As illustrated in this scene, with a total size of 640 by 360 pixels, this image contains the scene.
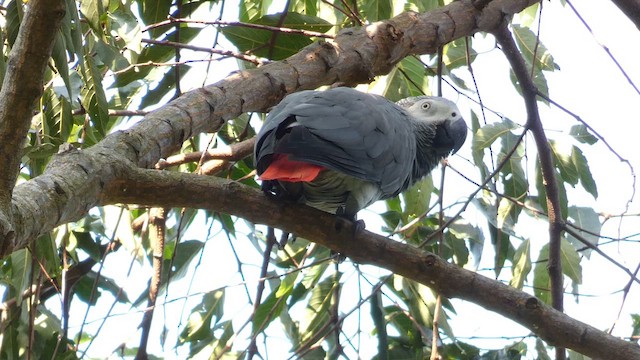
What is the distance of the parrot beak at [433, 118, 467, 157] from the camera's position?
9.29 ft

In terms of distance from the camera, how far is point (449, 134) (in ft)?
9.30

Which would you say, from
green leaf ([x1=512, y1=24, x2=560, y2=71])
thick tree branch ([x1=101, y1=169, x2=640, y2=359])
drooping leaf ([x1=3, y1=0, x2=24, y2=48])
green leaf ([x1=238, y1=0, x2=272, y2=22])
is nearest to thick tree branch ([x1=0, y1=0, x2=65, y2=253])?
drooping leaf ([x1=3, y1=0, x2=24, y2=48])

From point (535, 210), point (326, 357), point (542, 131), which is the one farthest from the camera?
point (326, 357)

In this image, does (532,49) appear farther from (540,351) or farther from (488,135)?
(540,351)

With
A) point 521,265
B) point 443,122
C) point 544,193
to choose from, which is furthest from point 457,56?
point 521,265

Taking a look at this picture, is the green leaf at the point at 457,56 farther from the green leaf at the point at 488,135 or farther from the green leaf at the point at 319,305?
the green leaf at the point at 319,305

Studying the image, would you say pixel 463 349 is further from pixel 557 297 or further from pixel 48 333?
pixel 48 333

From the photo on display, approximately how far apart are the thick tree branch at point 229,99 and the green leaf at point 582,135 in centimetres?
53

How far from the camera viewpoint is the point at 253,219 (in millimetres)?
2033

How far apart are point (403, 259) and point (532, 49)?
1577mm

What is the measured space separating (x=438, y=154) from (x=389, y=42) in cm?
52

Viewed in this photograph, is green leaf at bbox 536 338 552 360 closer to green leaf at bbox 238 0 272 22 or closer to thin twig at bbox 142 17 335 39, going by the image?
thin twig at bbox 142 17 335 39

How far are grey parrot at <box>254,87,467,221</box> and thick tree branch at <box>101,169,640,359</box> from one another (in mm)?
141

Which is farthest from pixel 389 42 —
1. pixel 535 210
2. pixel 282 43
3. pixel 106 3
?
A: pixel 106 3
